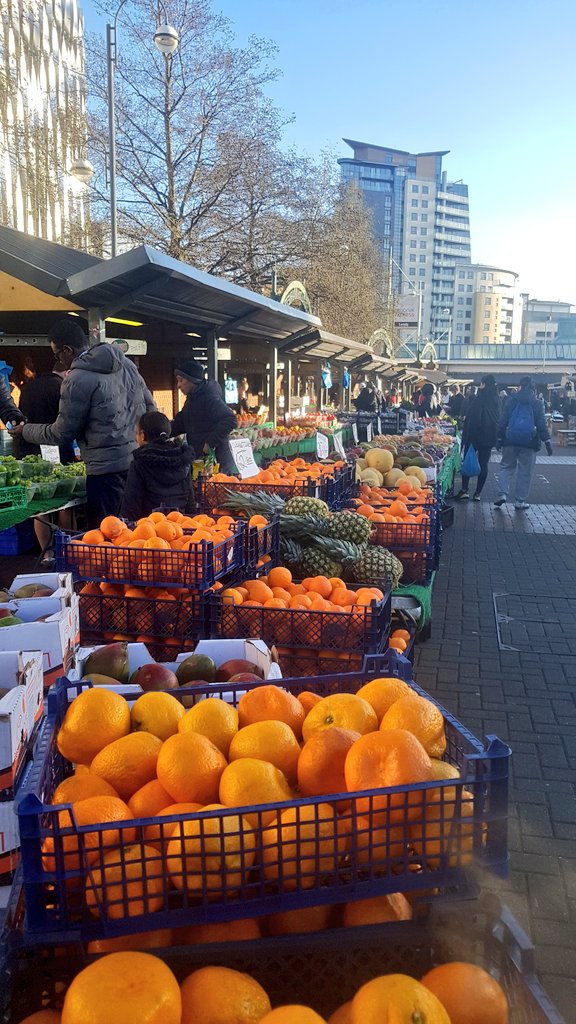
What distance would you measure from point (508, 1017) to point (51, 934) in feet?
2.79

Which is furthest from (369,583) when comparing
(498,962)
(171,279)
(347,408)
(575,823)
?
(347,408)

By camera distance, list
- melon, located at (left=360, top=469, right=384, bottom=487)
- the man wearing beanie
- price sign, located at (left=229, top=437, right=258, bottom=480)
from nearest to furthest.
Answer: price sign, located at (left=229, top=437, right=258, bottom=480)
the man wearing beanie
melon, located at (left=360, top=469, right=384, bottom=487)

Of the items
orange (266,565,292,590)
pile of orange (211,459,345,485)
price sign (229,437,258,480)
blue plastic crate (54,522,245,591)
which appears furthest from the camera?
pile of orange (211,459,345,485)

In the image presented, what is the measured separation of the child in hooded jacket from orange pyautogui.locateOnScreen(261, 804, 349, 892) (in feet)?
12.7

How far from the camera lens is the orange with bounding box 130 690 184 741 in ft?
6.18

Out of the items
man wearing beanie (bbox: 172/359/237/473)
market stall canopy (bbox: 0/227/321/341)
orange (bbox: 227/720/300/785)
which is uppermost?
market stall canopy (bbox: 0/227/321/341)

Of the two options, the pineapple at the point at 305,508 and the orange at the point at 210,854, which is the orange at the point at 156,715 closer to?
the orange at the point at 210,854

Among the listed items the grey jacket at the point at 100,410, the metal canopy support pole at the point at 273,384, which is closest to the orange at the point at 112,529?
the grey jacket at the point at 100,410

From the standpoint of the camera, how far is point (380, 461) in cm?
876

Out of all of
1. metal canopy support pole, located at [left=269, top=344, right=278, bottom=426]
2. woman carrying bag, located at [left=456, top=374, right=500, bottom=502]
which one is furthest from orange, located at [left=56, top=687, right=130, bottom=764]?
metal canopy support pole, located at [left=269, top=344, right=278, bottom=426]

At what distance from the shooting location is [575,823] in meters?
3.43

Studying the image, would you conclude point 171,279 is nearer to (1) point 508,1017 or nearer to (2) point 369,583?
(2) point 369,583

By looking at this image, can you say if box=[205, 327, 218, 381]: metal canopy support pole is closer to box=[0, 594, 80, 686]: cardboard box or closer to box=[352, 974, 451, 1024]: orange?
box=[0, 594, 80, 686]: cardboard box

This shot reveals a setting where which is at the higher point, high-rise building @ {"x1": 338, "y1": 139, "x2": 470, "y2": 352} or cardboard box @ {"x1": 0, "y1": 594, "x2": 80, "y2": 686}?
high-rise building @ {"x1": 338, "y1": 139, "x2": 470, "y2": 352}
